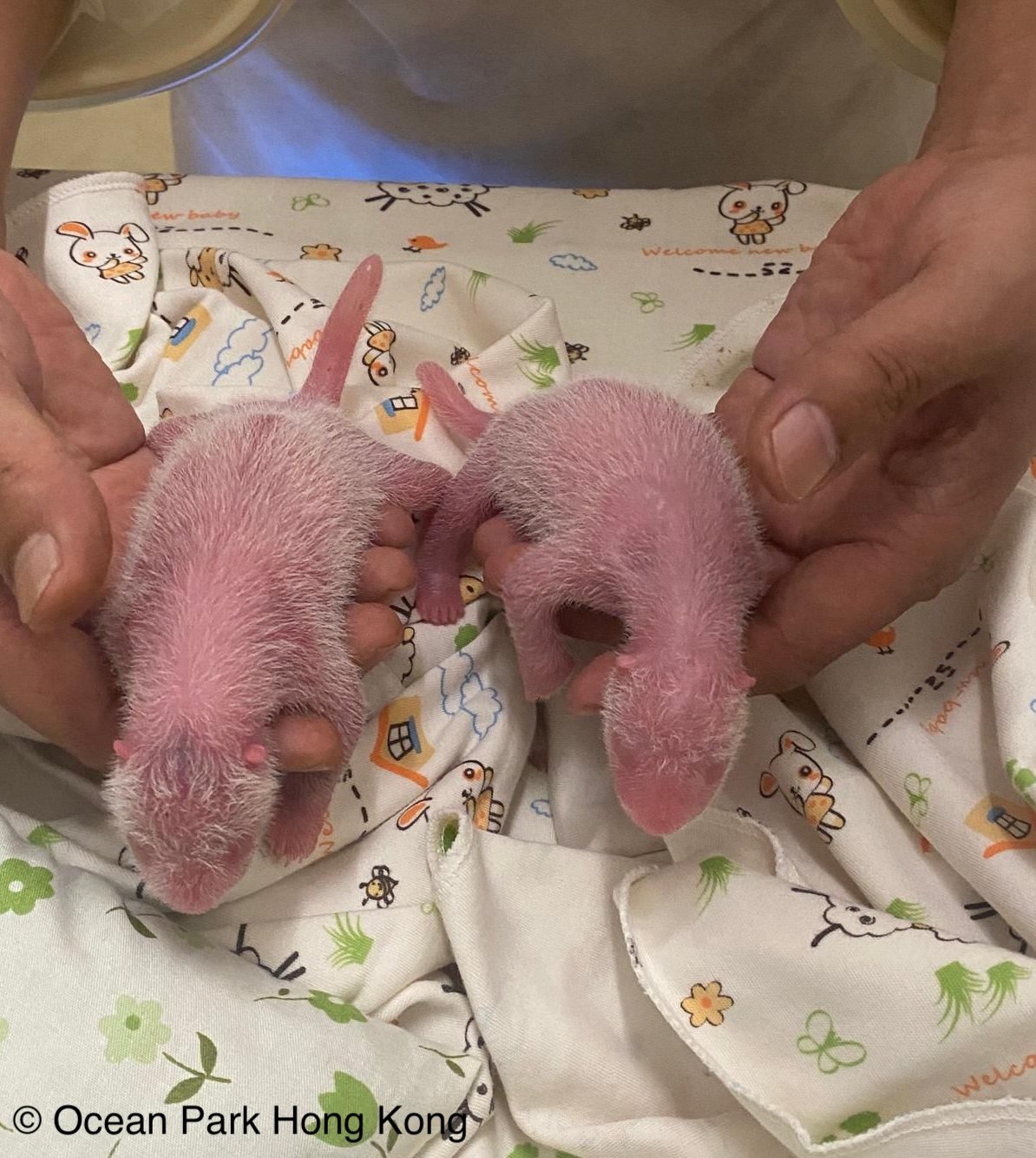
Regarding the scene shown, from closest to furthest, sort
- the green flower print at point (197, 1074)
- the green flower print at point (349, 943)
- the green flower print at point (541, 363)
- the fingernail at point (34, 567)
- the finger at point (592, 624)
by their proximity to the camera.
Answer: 1. the fingernail at point (34, 567)
2. the green flower print at point (197, 1074)
3. the green flower print at point (349, 943)
4. the finger at point (592, 624)
5. the green flower print at point (541, 363)

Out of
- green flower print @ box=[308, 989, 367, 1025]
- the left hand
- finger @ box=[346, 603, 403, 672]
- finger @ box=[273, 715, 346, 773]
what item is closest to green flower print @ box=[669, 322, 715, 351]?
the left hand

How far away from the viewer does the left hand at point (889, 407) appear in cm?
55

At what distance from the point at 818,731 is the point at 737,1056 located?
0.25 meters

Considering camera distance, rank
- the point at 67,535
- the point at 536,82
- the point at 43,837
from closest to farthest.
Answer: the point at 67,535 → the point at 43,837 → the point at 536,82

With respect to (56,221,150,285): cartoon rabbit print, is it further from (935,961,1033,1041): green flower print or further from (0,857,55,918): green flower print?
(935,961,1033,1041): green flower print

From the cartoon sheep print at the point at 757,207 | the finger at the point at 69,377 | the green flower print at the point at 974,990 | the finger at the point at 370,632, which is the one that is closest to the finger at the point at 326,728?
the finger at the point at 370,632

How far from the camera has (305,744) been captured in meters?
0.65

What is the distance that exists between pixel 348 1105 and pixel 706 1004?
9.2 inches

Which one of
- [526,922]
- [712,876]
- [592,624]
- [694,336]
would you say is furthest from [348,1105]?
[694,336]

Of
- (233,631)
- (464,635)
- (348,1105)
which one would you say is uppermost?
(233,631)

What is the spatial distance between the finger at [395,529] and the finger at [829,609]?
27 centimetres

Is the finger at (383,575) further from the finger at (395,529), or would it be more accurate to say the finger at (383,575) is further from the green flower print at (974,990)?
the green flower print at (974,990)

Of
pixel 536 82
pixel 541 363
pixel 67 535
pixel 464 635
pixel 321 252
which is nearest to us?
pixel 67 535

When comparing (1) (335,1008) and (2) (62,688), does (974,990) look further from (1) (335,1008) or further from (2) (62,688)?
(2) (62,688)
